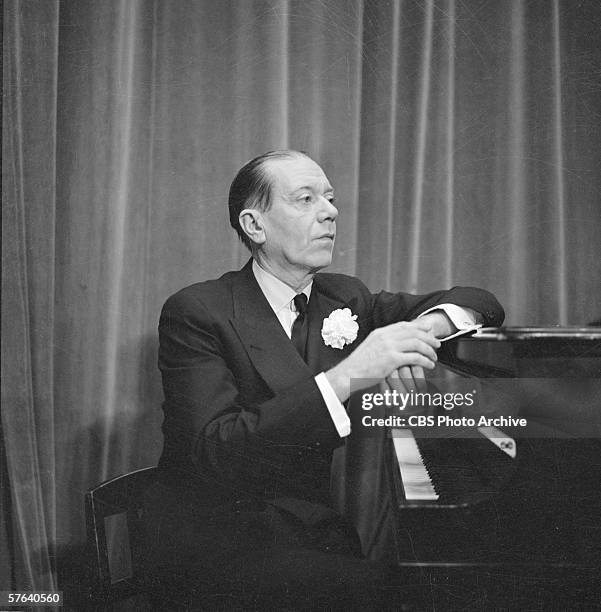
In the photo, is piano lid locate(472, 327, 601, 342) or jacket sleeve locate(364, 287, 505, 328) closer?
piano lid locate(472, 327, 601, 342)

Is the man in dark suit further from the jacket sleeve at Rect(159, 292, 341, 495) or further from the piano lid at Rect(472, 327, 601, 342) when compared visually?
the piano lid at Rect(472, 327, 601, 342)

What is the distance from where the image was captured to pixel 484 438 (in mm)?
1102

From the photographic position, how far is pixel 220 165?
4.42ft

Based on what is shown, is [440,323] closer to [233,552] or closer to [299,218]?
[299,218]

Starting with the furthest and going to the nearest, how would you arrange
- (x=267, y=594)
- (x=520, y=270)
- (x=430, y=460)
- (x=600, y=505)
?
(x=520, y=270) → (x=267, y=594) → (x=430, y=460) → (x=600, y=505)

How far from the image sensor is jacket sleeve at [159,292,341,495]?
3.73ft

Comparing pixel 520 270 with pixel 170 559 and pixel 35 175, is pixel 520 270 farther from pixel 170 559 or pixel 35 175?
pixel 35 175

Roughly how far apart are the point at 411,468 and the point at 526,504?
0.66 feet

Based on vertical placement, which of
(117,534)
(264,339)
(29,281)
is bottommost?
(117,534)

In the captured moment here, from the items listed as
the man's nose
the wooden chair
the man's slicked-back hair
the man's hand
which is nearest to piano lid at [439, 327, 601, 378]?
the man's hand

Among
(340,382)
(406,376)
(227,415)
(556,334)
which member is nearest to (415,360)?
(406,376)

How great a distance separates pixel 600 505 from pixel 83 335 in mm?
1072

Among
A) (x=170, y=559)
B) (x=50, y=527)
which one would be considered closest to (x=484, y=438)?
(x=170, y=559)

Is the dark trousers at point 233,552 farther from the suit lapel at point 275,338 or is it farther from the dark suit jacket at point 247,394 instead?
the suit lapel at point 275,338
